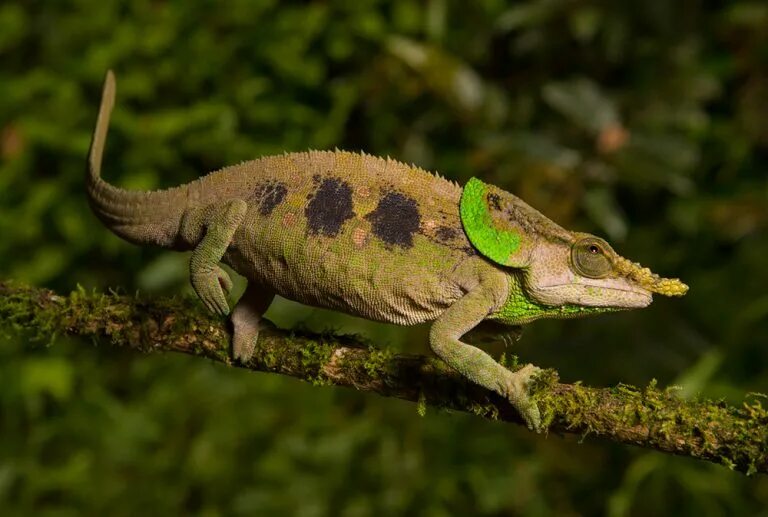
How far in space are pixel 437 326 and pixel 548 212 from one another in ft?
5.16

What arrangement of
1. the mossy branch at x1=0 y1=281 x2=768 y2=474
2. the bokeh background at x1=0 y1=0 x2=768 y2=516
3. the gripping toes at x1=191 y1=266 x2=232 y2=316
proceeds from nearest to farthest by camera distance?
the mossy branch at x1=0 y1=281 x2=768 y2=474 < the gripping toes at x1=191 y1=266 x2=232 y2=316 < the bokeh background at x1=0 y1=0 x2=768 y2=516

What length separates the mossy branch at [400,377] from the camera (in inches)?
53.8

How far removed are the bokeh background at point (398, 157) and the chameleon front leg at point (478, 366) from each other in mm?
1232

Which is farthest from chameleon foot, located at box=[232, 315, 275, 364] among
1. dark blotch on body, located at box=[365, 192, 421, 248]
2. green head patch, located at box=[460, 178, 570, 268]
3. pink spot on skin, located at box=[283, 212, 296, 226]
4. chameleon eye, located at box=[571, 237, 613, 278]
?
chameleon eye, located at box=[571, 237, 613, 278]

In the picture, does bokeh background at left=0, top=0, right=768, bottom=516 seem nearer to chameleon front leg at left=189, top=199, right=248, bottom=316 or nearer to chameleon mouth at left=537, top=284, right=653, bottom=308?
chameleon front leg at left=189, top=199, right=248, bottom=316

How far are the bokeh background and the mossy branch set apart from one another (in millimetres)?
900

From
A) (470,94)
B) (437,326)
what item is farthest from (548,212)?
(437,326)

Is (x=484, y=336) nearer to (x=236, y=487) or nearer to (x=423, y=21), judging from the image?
(x=236, y=487)

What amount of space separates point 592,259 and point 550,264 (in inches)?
2.8

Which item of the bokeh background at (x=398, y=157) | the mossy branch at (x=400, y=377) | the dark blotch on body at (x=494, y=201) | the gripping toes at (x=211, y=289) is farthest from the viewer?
the bokeh background at (x=398, y=157)

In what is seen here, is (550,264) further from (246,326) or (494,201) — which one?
(246,326)

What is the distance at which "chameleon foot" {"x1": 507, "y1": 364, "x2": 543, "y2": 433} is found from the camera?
1.38 m

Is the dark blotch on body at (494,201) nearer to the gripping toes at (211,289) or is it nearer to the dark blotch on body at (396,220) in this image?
the dark blotch on body at (396,220)

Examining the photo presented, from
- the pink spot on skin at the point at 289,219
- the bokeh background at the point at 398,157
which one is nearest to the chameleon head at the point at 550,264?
the pink spot on skin at the point at 289,219
